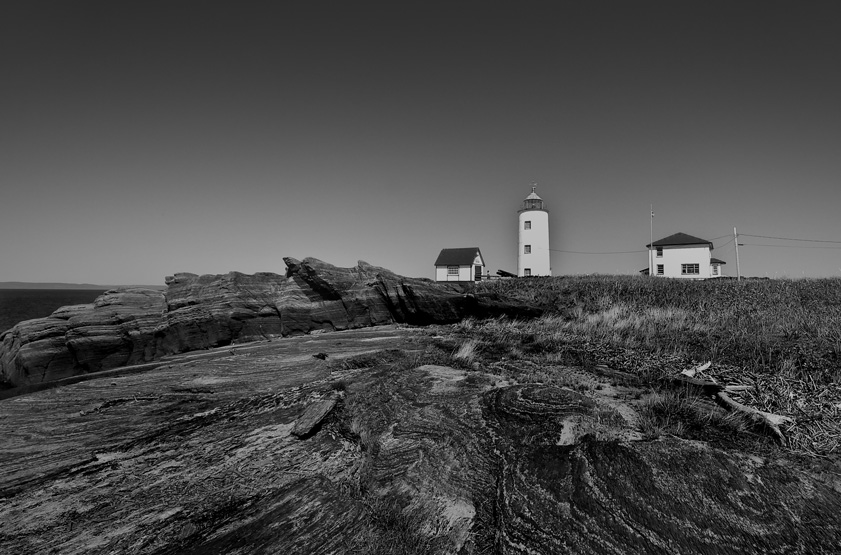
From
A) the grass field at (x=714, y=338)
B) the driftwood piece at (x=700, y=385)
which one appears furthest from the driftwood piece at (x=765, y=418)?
the driftwood piece at (x=700, y=385)

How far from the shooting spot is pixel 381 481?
578 centimetres

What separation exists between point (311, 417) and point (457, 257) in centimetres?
5963

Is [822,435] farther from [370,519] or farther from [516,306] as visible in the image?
[516,306]

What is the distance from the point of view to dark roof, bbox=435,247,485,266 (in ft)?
211

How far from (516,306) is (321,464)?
16513 mm

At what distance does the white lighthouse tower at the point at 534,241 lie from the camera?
5275 cm

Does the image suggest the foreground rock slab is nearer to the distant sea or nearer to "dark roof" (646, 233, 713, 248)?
the distant sea

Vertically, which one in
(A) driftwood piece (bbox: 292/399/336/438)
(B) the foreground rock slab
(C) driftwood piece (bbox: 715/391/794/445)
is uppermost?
(C) driftwood piece (bbox: 715/391/794/445)

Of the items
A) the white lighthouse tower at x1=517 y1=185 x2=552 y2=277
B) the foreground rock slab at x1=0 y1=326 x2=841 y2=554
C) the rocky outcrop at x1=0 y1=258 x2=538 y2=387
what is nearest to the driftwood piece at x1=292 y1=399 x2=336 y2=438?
the foreground rock slab at x1=0 y1=326 x2=841 y2=554

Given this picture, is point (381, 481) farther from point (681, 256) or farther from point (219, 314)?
point (681, 256)

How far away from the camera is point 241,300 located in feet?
63.4

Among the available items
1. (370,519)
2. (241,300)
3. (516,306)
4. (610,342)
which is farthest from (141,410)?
(516,306)

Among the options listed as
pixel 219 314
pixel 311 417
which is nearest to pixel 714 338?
pixel 311 417

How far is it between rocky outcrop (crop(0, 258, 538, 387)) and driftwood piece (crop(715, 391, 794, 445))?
44.5 feet
